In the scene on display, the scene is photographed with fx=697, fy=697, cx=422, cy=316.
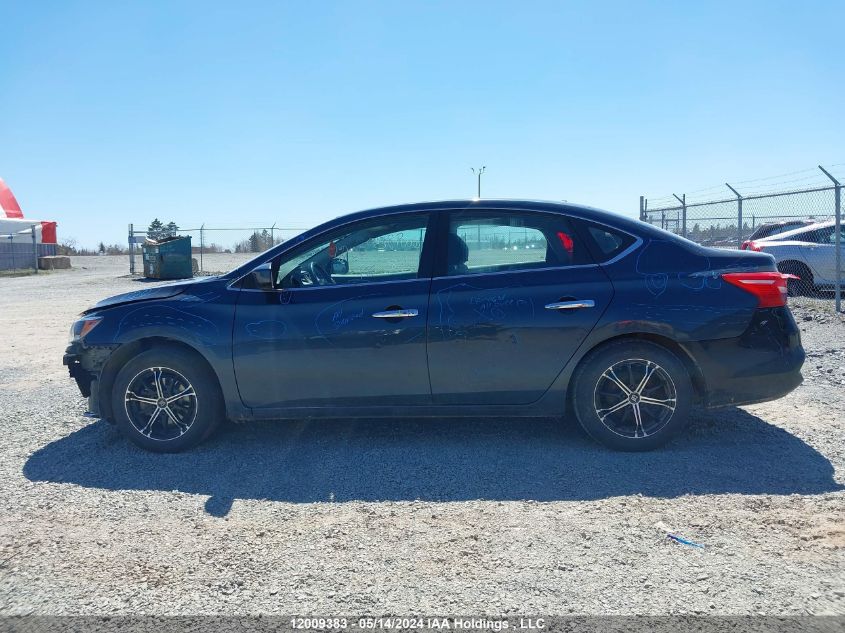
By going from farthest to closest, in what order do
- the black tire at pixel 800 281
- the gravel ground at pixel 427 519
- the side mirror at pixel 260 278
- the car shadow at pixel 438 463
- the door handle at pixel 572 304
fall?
the black tire at pixel 800 281 < the side mirror at pixel 260 278 < the door handle at pixel 572 304 < the car shadow at pixel 438 463 < the gravel ground at pixel 427 519

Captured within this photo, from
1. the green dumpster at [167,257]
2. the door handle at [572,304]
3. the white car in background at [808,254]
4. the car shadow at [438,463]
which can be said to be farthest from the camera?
the green dumpster at [167,257]

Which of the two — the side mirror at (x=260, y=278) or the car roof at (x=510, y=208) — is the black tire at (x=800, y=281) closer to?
the car roof at (x=510, y=208)

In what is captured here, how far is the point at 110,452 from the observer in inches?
192

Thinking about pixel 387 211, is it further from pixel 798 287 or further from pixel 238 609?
pixel 798 287

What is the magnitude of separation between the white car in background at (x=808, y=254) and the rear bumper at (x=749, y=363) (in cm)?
901

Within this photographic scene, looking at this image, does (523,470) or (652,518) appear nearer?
(652,518)

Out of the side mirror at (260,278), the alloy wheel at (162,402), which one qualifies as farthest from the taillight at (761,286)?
the alloy wheel at (162,402)

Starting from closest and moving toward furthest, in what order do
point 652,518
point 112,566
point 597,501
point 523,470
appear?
point 112,566
point 652,518
point 597,501
point 523,470

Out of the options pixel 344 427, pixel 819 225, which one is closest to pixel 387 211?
pixel 344 427

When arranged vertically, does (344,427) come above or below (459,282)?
below

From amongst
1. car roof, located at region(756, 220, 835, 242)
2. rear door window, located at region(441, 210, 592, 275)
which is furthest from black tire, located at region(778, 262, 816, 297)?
rear door window, located at region(441, 210, 592, 275)

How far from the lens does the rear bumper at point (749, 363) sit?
14.9 ft

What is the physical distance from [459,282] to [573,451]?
1.37 metres

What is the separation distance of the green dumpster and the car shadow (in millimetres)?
21247
